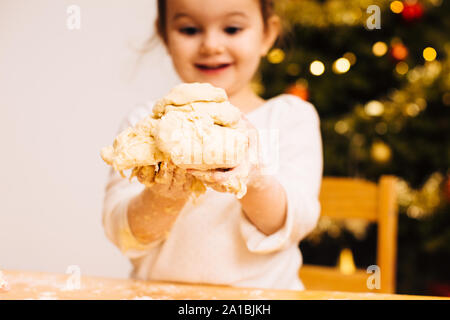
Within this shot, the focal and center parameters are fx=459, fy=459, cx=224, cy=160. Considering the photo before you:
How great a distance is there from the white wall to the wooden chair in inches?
19.5

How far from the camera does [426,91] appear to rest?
143 centimetres

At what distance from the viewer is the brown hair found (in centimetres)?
76

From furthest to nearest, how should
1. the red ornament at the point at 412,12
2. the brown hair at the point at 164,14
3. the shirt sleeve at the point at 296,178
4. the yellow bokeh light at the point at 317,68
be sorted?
1. the yellow bokeh light at the point at 317,68
2. the red ornament at the point at 412,12
3. the brown hair at the point at 164,14
4. the shirt sleeve at the point at 296,178

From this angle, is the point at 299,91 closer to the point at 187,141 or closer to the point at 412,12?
the point at 412,12

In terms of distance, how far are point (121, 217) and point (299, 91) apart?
0.94m

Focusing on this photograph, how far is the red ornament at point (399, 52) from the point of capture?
4.67ft

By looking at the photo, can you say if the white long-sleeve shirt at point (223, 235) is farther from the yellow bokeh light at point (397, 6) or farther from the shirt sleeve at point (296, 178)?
the yellow bokeh light at point (397, 6)

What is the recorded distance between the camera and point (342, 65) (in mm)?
1506

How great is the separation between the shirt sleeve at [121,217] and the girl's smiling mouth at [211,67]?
0.68 ft

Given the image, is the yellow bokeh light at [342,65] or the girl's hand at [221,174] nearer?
the girl's hand at [221,174]

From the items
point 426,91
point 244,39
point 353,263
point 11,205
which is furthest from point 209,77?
point 353,263

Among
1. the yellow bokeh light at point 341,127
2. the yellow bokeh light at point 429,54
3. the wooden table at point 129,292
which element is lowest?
the wooden table at point 129,292

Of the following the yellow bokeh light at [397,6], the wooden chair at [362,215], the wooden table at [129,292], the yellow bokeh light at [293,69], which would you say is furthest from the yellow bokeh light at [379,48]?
the wooden table at [129,292]

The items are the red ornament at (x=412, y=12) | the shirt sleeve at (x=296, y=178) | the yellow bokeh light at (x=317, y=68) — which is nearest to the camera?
the shirt sleeve at (x=296, y=178)
